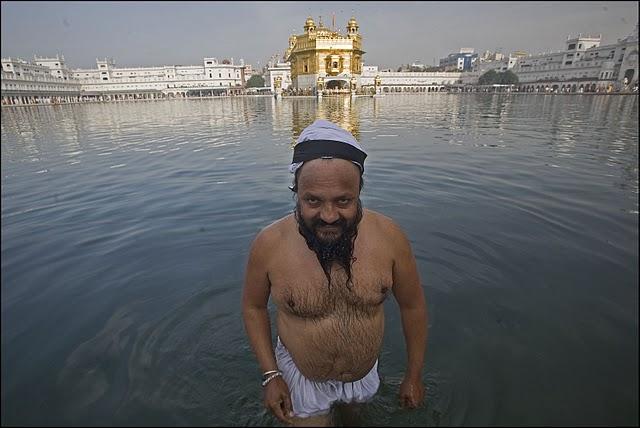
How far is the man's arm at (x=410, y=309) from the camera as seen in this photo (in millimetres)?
2123

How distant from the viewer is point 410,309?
7.34 feet

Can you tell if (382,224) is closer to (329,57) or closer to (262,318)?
(262,318)

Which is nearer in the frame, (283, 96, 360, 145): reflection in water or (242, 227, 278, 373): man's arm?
(242, 227, 278, 373): man's arm

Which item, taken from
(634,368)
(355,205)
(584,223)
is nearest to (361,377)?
(355,205)

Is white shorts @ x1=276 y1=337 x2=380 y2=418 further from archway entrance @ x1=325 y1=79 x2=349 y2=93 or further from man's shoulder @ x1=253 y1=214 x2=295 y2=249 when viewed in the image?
archway entrance @ x1=325 y1=79 x2=349 y2=93

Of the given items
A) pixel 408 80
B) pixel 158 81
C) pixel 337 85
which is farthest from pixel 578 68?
pixel 158 81

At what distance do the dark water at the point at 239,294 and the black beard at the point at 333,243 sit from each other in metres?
1.22

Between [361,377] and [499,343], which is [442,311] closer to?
[499,343]

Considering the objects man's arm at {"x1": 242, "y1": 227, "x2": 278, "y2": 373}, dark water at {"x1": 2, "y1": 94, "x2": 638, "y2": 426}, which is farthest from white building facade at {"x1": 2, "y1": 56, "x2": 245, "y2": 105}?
man's arm at {"x1": 242, "y1": 227, "x2": 278, "y2": 373}

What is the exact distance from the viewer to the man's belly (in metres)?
2.10

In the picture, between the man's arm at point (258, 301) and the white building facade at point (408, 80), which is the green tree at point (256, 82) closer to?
the white building facade at point (408, 80)

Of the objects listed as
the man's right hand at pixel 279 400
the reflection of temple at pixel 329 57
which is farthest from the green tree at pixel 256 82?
the man's right hand at pixel 279 400

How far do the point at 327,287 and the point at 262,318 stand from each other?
1.80ft

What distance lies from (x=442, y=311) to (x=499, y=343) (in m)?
0.69
